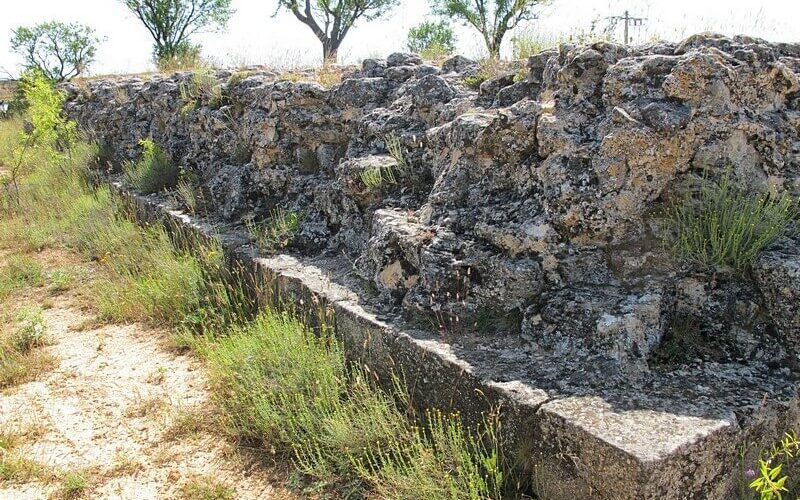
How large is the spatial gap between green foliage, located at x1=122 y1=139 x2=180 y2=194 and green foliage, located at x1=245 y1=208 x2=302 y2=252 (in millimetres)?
2829

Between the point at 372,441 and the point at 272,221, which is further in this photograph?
the point at 272,221

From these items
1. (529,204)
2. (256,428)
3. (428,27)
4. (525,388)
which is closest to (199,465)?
(256,428)

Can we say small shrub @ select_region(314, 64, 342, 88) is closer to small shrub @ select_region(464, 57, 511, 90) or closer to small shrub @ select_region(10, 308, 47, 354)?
small shrub @ select_region(464, 57, 511, 90)

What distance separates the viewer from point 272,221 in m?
5.37

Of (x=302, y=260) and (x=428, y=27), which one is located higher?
(x=428, y=27)

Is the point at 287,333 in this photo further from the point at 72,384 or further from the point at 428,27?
the point at 428,27

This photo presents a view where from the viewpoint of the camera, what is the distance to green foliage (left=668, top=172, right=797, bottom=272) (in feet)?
8.91

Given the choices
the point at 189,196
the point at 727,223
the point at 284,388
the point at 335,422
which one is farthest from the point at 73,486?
the point at 189,196

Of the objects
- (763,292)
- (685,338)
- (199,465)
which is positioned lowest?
(199,465)

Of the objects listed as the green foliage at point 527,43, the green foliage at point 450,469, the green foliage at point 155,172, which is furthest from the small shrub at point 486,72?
the green foliage at point 155,172

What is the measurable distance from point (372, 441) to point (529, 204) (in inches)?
59.9

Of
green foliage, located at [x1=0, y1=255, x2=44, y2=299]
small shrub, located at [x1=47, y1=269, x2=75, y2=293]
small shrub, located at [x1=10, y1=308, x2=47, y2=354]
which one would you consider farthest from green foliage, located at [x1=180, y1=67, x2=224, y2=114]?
small shrub, located at [x1=10, y1=308, x2=47, y2=354]

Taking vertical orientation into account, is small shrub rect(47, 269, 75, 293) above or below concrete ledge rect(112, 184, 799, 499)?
below

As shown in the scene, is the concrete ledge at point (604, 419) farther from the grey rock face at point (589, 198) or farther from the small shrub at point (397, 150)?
the small shrub at point (397, 150)
